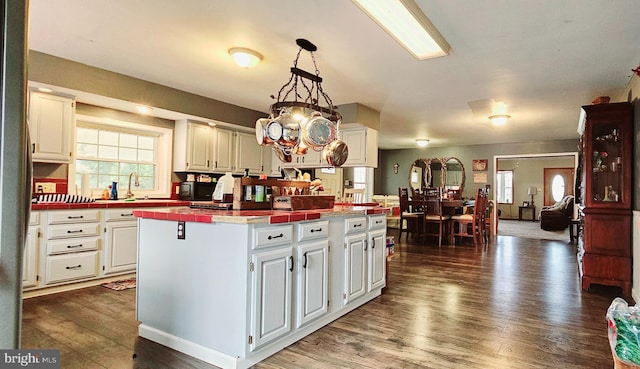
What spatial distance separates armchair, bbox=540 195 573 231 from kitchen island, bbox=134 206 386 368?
875 centimetres

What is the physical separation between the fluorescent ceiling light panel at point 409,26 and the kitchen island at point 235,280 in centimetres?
139

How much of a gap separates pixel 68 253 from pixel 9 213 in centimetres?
309

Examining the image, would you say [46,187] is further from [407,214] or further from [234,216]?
[407,214]

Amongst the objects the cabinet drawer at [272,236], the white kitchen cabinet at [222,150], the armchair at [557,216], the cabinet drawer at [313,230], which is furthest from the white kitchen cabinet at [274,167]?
the armchair at [557,216]

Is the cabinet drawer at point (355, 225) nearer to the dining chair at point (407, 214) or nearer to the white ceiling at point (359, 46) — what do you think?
the white ceiling at point (359, 46)

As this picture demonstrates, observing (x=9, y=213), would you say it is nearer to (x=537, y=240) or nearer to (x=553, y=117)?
(x=553, y=117)

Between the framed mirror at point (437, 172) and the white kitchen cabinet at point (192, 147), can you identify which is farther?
the framed mirror at point (437, 172)

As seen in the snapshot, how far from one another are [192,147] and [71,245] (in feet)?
6.34

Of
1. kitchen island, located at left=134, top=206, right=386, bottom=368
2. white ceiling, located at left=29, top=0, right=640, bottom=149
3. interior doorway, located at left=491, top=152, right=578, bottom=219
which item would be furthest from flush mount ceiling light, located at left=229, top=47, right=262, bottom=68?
interior doorway, located at left=491, top=152, right=578, bottom=219

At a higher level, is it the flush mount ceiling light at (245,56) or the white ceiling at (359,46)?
the white ceiling at (359,46)

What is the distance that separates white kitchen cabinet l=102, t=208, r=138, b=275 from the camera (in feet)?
12.5

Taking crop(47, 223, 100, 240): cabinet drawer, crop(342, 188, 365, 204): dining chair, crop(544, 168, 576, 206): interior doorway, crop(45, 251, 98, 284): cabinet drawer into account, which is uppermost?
crop(544, 168, 576, 206): interior doorway

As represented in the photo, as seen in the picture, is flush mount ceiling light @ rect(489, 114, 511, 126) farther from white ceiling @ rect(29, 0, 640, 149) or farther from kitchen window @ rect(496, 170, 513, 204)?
kitchen window @ rect(496, 170, 513, 204)

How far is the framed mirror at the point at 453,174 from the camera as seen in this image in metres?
9.05
